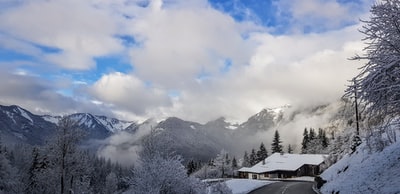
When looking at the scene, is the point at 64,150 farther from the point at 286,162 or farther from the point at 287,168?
the point at 286,162

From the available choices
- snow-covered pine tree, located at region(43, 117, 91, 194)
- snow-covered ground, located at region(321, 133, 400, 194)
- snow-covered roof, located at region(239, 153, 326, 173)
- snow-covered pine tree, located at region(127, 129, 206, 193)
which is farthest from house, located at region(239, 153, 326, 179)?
snow-covered pine tree, located at region(127, 129, 206, 193)

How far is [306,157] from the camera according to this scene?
11200 centimetres

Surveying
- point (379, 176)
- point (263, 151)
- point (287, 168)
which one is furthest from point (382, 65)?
point (263, 151)

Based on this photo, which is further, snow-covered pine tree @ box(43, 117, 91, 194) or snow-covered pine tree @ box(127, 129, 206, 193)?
snow-covered pine tree @ box(43, 117, 91, 194)

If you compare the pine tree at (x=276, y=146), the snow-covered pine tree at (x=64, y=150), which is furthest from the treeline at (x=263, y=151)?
the snow-covered pine tree at (x=64, y=150)

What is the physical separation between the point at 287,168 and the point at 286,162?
4.45 metres

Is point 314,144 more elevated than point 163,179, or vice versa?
point 314,144

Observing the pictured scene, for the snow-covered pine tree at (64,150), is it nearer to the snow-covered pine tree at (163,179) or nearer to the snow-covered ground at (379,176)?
the snow-covered pine tree at (163,179)

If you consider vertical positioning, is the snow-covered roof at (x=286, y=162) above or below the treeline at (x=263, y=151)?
below

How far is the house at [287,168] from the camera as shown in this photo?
347ft

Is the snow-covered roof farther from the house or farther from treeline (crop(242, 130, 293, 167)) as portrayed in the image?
treeline (crop(242, 130, 293, 167))

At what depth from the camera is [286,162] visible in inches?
4309

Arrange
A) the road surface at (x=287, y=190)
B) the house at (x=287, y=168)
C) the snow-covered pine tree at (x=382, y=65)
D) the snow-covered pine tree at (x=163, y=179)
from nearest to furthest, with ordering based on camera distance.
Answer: the snow-covered pine tree at (x=382, y=65) → the snow-covered pine tree at (x=163, y=179) → the road surface at (x=287, y=190) → the house at (x=287, y=168)

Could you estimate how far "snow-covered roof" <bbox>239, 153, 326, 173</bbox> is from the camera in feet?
348
